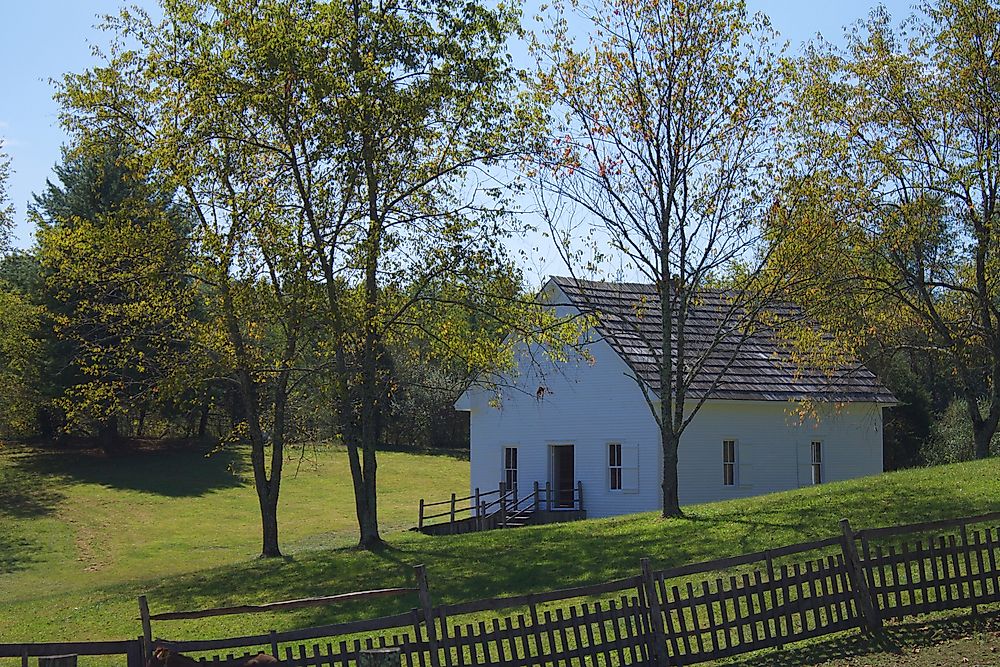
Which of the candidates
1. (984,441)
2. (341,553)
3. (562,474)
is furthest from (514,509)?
(984,441)

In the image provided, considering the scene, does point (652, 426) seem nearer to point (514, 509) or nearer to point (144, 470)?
point (514, 509)

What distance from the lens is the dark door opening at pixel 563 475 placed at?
35031 mm

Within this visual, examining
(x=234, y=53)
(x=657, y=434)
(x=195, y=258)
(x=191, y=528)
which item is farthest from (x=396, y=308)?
(x=191, y=528)

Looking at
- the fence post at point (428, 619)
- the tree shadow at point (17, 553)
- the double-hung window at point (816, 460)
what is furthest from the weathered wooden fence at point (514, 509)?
the fence post at point (428, 619)

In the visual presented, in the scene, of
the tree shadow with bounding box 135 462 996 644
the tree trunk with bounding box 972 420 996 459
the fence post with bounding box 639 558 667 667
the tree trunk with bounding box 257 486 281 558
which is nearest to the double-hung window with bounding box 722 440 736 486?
the tree trunk with bounding box 972 420 996 459

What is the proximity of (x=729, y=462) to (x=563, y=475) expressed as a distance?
574cm

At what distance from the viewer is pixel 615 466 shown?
33.5m

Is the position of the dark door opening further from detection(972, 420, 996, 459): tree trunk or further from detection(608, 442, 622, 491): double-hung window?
detection(972, 420, 996, 459): tree trunk

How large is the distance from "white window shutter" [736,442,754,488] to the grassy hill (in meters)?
6.94

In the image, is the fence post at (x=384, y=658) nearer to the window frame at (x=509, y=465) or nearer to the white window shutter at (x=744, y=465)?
the white window shutter at (x=744, y=465)

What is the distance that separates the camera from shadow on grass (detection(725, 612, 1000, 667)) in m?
12.1

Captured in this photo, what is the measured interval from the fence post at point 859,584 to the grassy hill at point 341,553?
5.89m

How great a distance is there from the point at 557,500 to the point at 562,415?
2702 mm

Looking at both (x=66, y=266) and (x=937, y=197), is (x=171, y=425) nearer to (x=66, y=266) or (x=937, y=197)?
(x=66, y=266)
